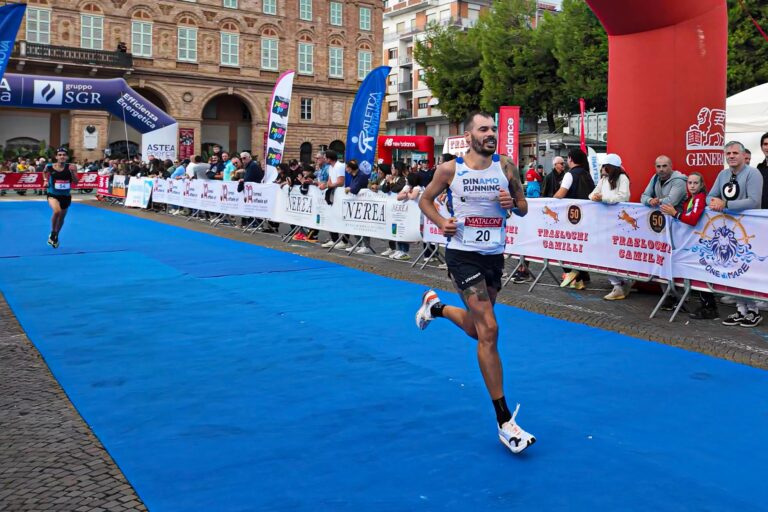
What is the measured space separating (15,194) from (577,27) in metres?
28.1

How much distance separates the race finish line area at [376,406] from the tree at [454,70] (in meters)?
41.8

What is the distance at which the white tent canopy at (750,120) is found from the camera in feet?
42.9

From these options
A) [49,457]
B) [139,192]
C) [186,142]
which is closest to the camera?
[49,457]

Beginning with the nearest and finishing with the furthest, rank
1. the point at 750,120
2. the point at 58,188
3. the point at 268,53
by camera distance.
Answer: the point at 750,120
the point at 58,188
the point at 268,53

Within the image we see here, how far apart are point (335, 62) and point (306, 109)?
13.8ft

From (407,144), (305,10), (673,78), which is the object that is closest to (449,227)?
(673,78)

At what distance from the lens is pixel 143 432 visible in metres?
4.40

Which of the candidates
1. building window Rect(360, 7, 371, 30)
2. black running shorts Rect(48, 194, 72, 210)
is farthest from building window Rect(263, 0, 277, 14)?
black running shorts Rect(48, 194, 72, 210)

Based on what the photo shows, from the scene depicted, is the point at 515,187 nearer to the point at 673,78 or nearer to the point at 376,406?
the point at 376,406

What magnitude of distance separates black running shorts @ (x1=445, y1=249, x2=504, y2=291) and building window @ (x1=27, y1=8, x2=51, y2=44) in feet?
147

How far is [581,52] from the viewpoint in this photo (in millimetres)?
37469

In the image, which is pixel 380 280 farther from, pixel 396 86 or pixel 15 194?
pixel 396 86

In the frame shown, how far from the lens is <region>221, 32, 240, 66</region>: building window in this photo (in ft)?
164

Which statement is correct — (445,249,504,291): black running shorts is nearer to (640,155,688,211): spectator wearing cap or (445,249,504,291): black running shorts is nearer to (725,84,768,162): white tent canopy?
(640,155,688,211): spectator wearing cap
